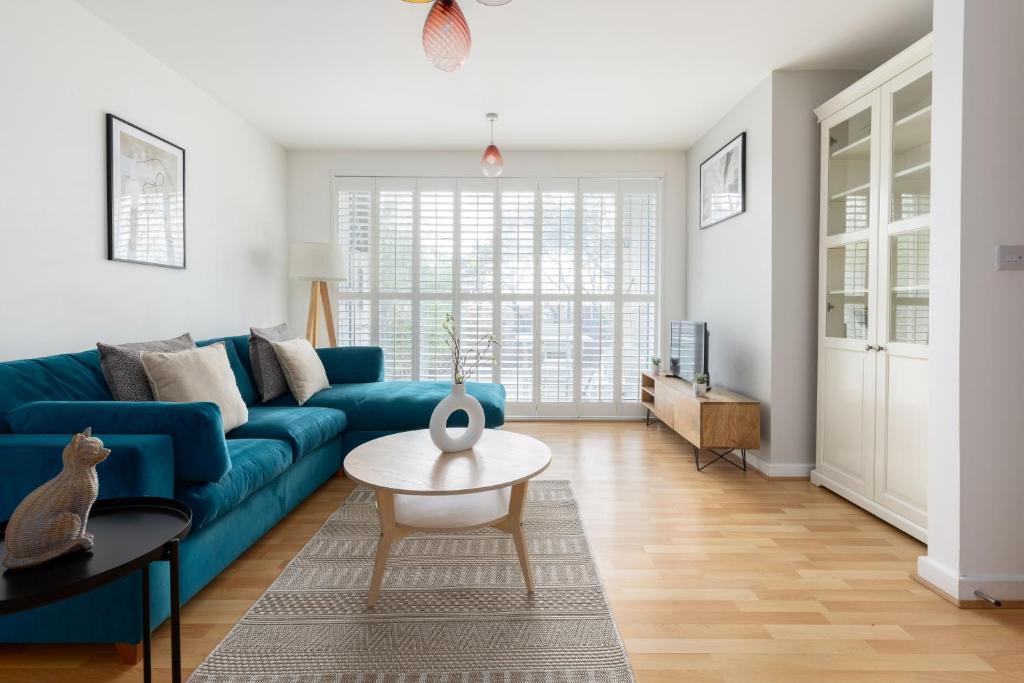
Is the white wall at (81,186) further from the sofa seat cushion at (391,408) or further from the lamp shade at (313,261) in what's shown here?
the sofa seat cushion at (391,408)

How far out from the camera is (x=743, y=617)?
6.25ft

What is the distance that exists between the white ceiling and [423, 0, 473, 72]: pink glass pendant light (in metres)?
1.07

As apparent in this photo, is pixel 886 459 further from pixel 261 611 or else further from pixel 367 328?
pixel 367 328

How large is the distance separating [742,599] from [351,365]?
310 centimetres

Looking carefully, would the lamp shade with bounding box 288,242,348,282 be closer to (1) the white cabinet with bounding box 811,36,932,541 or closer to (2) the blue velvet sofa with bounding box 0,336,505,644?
(2) the blue velvet sofa with bounding box 0,336,505,644

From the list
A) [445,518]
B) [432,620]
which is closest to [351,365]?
[445,518]

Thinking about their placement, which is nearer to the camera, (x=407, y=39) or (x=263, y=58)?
(x=407, y=39)

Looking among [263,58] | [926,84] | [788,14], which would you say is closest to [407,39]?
[263,58]

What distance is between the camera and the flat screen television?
407cm

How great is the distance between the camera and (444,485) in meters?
1.89

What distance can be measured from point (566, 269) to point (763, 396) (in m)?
2.23

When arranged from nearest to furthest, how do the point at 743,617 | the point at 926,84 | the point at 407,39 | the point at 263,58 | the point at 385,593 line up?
the point at 743,617, the point at 385,593, the point at 926,84, the point at 407,39, the point at 263,58

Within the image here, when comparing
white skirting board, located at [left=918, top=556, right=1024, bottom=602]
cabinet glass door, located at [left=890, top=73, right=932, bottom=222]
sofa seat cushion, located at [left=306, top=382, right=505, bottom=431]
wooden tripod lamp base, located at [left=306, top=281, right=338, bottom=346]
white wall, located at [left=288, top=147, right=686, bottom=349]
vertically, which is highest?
white wall, located at [left=288, top=147, right=686, bottom=349]

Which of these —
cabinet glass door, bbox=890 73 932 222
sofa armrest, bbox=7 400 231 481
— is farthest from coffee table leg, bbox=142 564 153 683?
cabinet glass door, bbox=890 73 932 222
